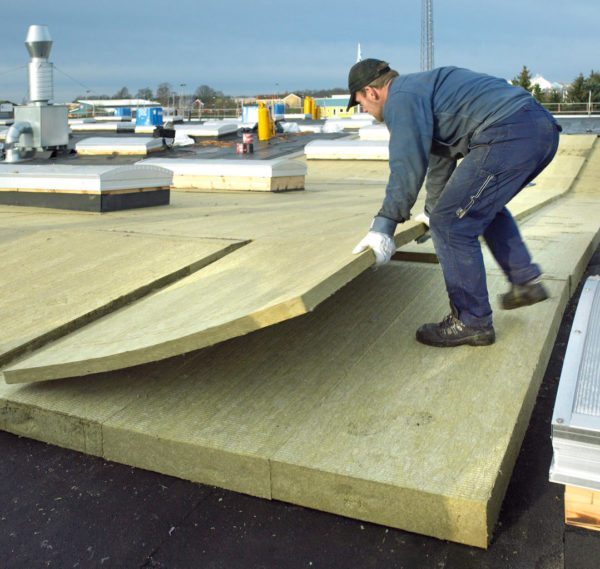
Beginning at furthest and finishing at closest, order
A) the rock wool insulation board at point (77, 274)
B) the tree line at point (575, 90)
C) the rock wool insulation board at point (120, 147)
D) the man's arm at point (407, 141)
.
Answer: the tree line at point (575, 90)
the rock wool insulation board at point (120, 147)
the rock wool insulation board at point (77, 274)
the man's arm at point (407, 141)

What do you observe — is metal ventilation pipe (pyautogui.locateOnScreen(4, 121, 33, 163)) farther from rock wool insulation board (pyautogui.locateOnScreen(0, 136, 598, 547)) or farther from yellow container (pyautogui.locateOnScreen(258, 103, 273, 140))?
rock wool insulation board (pyautogui.locateOnScreen(0, 136, 598, 547))

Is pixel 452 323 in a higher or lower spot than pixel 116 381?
higher

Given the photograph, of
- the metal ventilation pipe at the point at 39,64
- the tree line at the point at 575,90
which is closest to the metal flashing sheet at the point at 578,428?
the metal ventilation pipe at the point at 39,64

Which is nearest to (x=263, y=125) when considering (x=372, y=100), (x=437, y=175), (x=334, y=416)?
(x=437, y=175)

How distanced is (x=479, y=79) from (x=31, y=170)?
211 inches

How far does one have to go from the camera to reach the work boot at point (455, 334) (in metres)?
3.35

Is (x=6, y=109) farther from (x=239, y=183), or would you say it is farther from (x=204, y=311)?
(x=204, y=311)

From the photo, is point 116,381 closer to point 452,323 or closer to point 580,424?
point 452,323

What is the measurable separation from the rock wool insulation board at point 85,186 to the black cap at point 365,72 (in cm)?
387

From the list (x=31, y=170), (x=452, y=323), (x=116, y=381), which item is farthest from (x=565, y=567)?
(x=31, y=170)

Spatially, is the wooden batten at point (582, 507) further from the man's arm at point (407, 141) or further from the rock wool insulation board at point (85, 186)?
the rock wool insulation board at point (85, 186)

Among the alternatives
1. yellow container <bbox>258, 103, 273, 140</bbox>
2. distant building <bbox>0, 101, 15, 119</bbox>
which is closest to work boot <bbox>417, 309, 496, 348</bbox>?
yellow container <bbox>258, 103, 273, 140</bbox>

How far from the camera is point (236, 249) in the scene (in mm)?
4539

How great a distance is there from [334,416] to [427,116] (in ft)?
4.85
